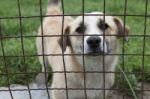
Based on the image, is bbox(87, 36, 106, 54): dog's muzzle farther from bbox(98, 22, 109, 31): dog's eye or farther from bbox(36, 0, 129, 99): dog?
bbox(98, 22, 109, 31): dog's eye

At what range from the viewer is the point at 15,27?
700 centimetres

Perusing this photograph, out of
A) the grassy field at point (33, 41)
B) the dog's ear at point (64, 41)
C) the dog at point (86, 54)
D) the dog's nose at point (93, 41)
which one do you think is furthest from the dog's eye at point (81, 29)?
the grassy field at point (33, 41)

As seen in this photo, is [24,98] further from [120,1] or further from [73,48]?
[120,1]

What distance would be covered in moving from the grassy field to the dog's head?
223 mm

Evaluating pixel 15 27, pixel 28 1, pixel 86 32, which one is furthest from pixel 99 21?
pixel 28 1

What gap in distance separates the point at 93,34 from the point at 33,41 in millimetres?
2442

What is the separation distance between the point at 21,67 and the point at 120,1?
3512 mm

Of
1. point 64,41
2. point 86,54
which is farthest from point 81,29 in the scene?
point 86,54

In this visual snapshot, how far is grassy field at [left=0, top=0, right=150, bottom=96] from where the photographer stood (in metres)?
5.20

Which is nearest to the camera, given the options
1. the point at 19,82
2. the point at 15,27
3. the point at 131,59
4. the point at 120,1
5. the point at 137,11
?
the point at 19,82

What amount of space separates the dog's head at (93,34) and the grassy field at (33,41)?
223 mm

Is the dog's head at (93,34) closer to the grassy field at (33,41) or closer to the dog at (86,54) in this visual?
the dog at (86,54)

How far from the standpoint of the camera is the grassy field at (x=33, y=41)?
5.20 meters

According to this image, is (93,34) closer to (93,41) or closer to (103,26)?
(93,41)
